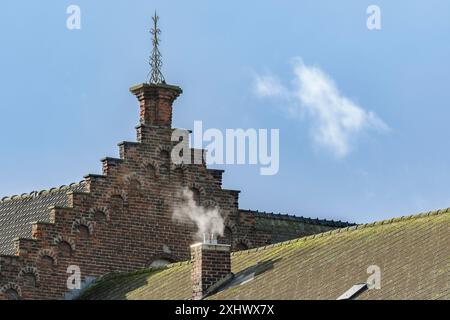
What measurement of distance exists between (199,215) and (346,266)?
13171mm

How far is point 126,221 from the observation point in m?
60.9

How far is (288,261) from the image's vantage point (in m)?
52.3

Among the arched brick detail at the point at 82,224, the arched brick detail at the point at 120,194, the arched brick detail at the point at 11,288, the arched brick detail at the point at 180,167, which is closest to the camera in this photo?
the arched brick detail at the point at 11,288

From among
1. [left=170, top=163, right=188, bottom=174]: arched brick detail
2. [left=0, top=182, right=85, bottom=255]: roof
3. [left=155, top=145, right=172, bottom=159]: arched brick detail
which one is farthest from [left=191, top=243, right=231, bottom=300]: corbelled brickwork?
[left=0, top=182, right=85, bottom=255]: roof

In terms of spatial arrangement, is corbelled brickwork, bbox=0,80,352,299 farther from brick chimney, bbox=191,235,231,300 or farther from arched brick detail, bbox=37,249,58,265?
brick chimney, bbox=191,235,231,300

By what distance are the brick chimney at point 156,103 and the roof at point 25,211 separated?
2.81 m

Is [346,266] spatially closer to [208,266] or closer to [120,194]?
[208,266]

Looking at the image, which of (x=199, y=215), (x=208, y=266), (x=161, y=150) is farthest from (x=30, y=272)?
(x=208, y=266)

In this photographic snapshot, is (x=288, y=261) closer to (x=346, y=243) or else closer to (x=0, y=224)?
(x=346, y=243)

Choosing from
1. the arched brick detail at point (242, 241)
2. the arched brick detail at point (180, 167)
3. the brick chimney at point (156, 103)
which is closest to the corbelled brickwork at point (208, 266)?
the arched brick detail at point (180, 167)

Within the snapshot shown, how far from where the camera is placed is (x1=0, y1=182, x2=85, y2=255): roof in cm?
6309

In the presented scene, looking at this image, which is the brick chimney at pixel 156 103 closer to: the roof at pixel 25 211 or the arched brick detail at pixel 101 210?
the roof at pixel 25 211

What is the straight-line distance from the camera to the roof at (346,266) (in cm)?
4616

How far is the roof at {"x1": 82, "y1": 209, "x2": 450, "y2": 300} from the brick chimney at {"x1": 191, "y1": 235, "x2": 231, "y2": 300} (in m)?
0.45
